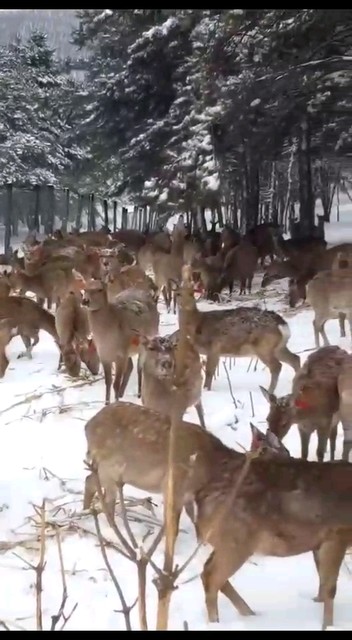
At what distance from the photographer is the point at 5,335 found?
970 cm

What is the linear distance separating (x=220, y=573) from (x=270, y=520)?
1.02 feet

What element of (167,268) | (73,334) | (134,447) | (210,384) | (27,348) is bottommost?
(27,348)

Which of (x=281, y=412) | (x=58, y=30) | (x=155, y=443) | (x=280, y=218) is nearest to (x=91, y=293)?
(x=281, y=412)

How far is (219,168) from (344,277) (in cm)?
518

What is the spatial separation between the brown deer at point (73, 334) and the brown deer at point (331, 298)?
2382mm

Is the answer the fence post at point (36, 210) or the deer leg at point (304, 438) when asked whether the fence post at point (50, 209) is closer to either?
the fence post at point (36, 210)

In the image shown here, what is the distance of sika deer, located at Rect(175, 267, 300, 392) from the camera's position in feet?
24.9

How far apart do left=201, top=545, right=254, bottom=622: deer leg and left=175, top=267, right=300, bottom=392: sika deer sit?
3899mm

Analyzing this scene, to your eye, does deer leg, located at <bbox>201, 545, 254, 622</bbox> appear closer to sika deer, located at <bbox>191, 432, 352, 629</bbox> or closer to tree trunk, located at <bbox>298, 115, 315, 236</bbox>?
sika deer, located at <bbox>191, 432, 352, 629</bbox>

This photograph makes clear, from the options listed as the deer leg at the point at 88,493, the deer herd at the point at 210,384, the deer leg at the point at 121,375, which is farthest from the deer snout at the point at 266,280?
the deer leg at the point at 88,493

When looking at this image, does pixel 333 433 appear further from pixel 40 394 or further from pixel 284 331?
pixel 40 394

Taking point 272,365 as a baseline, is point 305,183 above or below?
above

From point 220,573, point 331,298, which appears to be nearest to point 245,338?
point 331,298

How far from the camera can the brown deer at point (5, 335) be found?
9320 mm
